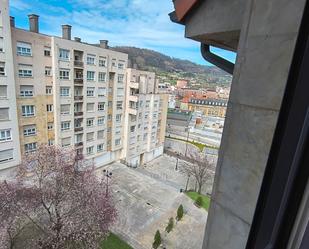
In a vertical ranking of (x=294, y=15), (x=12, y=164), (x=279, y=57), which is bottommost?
(x=12, y=164)

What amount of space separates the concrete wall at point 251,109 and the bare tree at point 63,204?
810cm

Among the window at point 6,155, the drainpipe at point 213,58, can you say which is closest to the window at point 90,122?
the window at point 6,155

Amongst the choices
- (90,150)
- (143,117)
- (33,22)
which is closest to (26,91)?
(33,22)

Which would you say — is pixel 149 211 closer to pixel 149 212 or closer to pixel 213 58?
pixel 149 212

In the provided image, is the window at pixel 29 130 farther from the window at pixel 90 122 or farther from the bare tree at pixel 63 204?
the window at pixel 90 122

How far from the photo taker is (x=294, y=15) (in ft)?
2.54

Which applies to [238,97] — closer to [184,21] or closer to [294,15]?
[294,15]

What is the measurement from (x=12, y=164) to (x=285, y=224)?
571 inches

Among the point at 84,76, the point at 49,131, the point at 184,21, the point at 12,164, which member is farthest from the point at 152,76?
the point at 184,21

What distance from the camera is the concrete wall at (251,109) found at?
2.72 feet

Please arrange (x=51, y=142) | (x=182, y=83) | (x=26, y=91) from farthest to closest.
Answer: (x=182, y=83)
(x=51, y=142)
(x=26, y=91)

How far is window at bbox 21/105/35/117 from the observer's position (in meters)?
12.4

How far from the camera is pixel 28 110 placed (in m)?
12.6

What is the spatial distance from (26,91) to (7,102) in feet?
4.07
